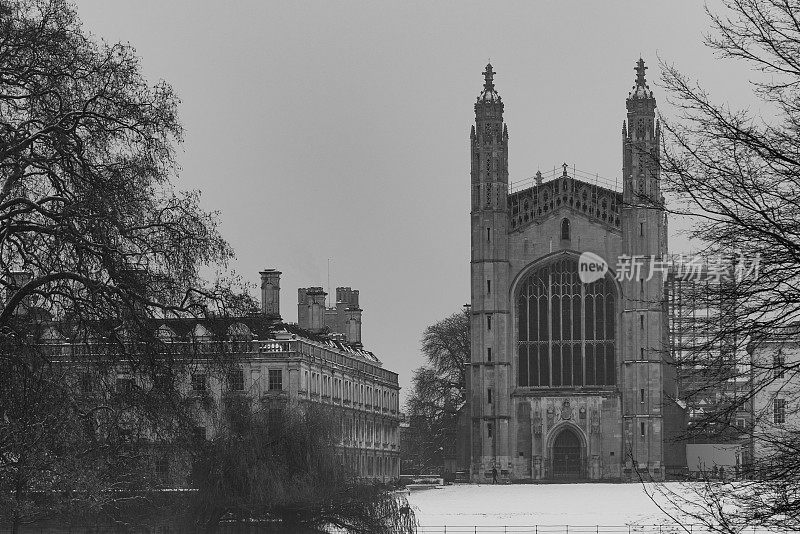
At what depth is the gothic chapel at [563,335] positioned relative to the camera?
290 feet

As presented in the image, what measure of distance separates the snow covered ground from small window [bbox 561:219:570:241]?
1524 centimetres

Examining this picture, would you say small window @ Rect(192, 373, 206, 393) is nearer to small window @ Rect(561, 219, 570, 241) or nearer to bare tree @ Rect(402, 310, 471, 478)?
small window @ Rect(561, 219, 570, 241)

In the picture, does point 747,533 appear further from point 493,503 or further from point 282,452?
point 493,503

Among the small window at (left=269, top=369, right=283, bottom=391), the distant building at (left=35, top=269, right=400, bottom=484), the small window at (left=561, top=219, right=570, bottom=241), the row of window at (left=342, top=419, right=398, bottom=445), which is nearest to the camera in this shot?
the distant building at (left=35, top=269, right=400, bottom=484)

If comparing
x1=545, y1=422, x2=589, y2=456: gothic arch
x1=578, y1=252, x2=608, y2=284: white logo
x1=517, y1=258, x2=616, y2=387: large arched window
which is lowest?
x1=545, y1=422, x2=589, y2=456: gothic arch

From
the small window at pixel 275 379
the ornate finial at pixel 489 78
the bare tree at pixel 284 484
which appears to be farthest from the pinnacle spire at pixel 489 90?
the bare tree at pixel 284 484

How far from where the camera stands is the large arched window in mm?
89438

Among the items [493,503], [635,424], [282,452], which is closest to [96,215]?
[282,452]

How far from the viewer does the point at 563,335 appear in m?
89.4

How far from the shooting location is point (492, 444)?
89188 mm

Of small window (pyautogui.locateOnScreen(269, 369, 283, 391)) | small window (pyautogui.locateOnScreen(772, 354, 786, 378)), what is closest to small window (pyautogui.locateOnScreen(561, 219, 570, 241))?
small window (pyautogui.locateOnScreen(269, 369, 283, 391))

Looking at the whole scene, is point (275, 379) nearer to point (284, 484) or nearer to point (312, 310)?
point (312, 310)

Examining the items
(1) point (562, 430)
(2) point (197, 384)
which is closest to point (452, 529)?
(2) point (197, 384)

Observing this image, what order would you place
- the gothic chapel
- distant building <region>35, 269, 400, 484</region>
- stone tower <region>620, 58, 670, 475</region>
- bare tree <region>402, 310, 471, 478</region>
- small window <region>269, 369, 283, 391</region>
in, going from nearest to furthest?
distant building <region>35, 269, 400, 484</region>, small window <region>269, 369, 283, 391</region>, stone tower <region>620, 58, 670, 475</region>, the gothic chapel, bare tree <region>402, 310, 471, 478</region>
